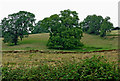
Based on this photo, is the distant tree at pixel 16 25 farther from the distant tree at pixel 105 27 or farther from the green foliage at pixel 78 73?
the green foliage at pixel 78 73

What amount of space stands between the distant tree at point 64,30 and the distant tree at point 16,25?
29.2 ft

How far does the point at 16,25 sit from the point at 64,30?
54.1ft

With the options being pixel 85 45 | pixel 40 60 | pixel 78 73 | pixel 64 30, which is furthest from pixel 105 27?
pixel 78 73

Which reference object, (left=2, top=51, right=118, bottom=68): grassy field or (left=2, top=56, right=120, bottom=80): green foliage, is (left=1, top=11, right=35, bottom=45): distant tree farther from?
(left=2, top=56, right=120, bottom=80): green foliage

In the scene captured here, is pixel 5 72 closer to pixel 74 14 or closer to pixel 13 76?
pixel 13 76

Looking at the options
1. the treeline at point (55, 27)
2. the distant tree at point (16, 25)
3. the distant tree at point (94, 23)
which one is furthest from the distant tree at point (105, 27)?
the distant tree at point (16, 25)

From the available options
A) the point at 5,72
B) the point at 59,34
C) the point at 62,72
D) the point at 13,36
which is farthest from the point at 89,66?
the point at 13,36

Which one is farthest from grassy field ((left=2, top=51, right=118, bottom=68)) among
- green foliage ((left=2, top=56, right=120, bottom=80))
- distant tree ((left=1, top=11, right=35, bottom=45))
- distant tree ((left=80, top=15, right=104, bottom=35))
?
distant tree ((left=80, top=15, right=104, bottom=35))

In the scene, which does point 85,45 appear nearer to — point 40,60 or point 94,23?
point 94,23

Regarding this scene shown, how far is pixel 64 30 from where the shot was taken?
46.7 m

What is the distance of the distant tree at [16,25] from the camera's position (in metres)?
53.4

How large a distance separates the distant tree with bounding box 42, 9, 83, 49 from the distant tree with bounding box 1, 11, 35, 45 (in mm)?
8912

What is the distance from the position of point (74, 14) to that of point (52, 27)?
7.87 meters

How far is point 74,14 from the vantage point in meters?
49.5
